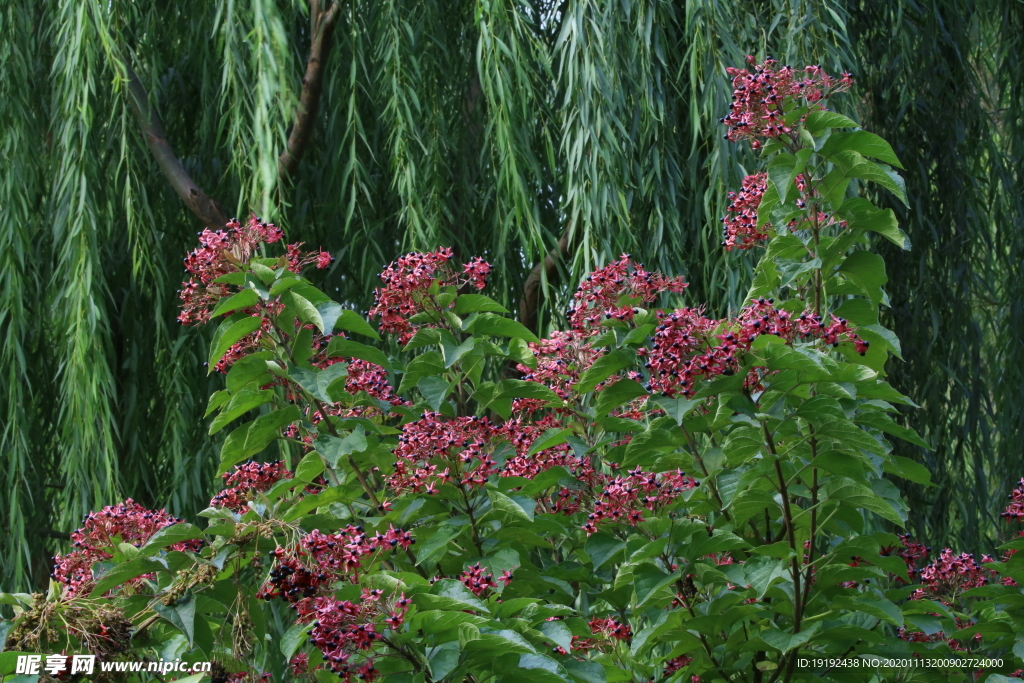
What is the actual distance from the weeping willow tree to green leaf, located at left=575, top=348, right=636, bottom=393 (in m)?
1.05

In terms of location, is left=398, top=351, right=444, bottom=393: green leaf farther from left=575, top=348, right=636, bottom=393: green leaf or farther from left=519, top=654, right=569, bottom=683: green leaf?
left=519, top=654, right=569, bottom=683: green leaf

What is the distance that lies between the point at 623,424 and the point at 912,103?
2.09 meters

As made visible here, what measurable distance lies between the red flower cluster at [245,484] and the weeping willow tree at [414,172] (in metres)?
0.96

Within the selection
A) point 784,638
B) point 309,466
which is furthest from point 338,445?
point 784,638

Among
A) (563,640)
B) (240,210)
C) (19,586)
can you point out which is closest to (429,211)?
(240,210)

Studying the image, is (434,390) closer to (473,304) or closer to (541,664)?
(473,304)

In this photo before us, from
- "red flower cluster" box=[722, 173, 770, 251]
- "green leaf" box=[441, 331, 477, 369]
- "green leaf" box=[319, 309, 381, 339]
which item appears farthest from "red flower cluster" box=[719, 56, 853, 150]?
"green leaf" box=[319, 309, 381, 339]

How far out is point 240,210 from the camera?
2.91 meters

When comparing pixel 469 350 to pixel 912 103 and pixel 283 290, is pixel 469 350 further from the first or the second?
pixel 912 103

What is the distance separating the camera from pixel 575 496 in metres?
1.82

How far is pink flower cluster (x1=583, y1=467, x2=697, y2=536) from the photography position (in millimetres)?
1578

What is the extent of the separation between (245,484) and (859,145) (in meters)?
1.07

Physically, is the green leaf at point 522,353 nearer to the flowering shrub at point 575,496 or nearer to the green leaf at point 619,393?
the flowering shrub at point 575,496

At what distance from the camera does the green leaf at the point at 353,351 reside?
1.73 metres
